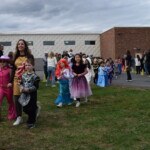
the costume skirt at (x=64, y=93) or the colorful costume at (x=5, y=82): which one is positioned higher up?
the colorful costume at (x=5, y=82)

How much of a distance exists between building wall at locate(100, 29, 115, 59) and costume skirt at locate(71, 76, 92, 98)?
82.5 feet

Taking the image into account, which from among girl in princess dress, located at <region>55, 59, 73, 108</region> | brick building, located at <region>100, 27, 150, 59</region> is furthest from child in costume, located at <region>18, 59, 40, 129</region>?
brick building, located at <region>100, 27, 150, 59</region>

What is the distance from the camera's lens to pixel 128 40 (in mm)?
32219

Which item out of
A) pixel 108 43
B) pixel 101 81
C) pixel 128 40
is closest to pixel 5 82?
pixel 101 81

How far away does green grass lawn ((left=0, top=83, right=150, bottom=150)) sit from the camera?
410 centimetres

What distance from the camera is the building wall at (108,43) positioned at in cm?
3249

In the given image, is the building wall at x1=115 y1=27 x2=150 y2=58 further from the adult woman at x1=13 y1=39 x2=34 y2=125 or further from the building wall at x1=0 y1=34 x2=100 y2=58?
the adult woman at x1=13 y1=39 x2=34 y2=125

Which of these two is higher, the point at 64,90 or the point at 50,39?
the point at 50,39

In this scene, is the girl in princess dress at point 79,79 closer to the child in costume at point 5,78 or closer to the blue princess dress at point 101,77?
the child in costume at point 5,78

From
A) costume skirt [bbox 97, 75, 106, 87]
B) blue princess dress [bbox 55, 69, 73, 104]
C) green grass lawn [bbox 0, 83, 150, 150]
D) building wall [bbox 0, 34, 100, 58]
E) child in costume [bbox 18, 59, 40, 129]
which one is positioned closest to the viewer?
green grass lawn [bbox 0, 83, 150, 150]

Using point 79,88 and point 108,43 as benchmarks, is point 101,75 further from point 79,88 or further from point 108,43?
point 108,43

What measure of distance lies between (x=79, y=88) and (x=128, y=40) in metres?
26.0

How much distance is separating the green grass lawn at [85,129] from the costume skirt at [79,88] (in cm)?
43

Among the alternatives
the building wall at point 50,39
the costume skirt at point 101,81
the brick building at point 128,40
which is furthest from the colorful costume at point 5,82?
the building wall at point 50,39
